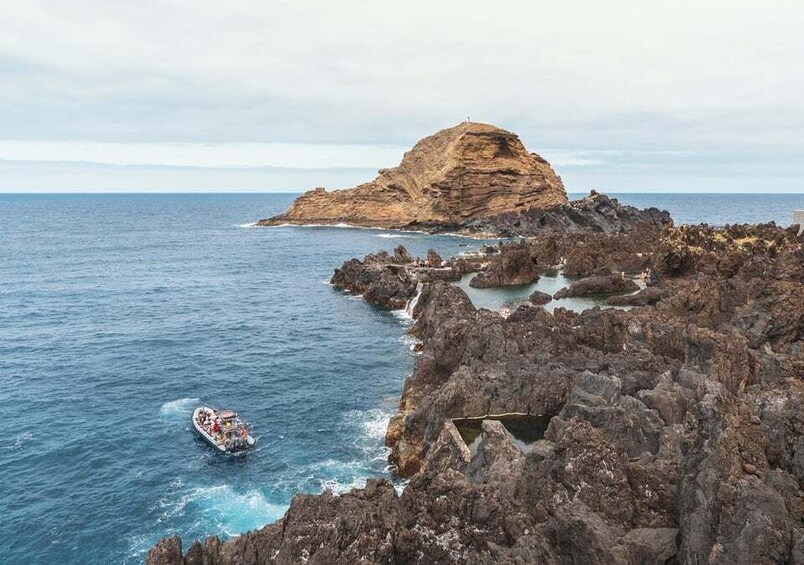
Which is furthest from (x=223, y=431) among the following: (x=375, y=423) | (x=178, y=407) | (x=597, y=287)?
(x=597, y=287)

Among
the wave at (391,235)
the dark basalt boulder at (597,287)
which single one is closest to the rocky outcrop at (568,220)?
the wave at (391,235)

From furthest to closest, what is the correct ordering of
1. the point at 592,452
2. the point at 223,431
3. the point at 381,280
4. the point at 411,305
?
1. the point at 381,280
2. the point at 411,305
3. the point at 223,431
4. the point at 592,452

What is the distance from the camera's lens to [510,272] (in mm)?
96188

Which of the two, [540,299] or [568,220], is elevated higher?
[568,220]

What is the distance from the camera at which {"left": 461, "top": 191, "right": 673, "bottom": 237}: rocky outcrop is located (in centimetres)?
17062

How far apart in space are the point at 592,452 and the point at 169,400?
4113 centimetres

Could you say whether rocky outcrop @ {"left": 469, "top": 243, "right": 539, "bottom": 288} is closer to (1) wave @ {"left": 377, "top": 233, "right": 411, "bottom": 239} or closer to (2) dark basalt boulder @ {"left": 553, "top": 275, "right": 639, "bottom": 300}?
(2) dark basalt boulder @ {"left": 553, "top": 275, "right": 639, "bottom": 300}

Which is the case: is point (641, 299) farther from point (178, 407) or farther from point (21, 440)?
point (21, 440)

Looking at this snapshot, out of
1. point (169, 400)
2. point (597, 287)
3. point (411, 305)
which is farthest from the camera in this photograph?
point (411, 305)

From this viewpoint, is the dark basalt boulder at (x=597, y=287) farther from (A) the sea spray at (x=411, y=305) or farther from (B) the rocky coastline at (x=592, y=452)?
(B) the rocky coastline at (x=592, y=452)

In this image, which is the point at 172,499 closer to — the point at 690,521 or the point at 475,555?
the point at 475,555

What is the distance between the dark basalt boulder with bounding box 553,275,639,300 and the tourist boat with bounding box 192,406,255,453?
52777 mm

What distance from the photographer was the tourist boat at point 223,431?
4244cm

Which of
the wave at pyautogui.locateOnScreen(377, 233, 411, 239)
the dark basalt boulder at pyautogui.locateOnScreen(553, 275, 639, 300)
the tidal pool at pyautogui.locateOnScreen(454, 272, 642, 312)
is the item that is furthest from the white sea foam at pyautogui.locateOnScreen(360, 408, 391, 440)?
the wave at pyautogui.locateOnScreen(377, 233, 411, 239)
